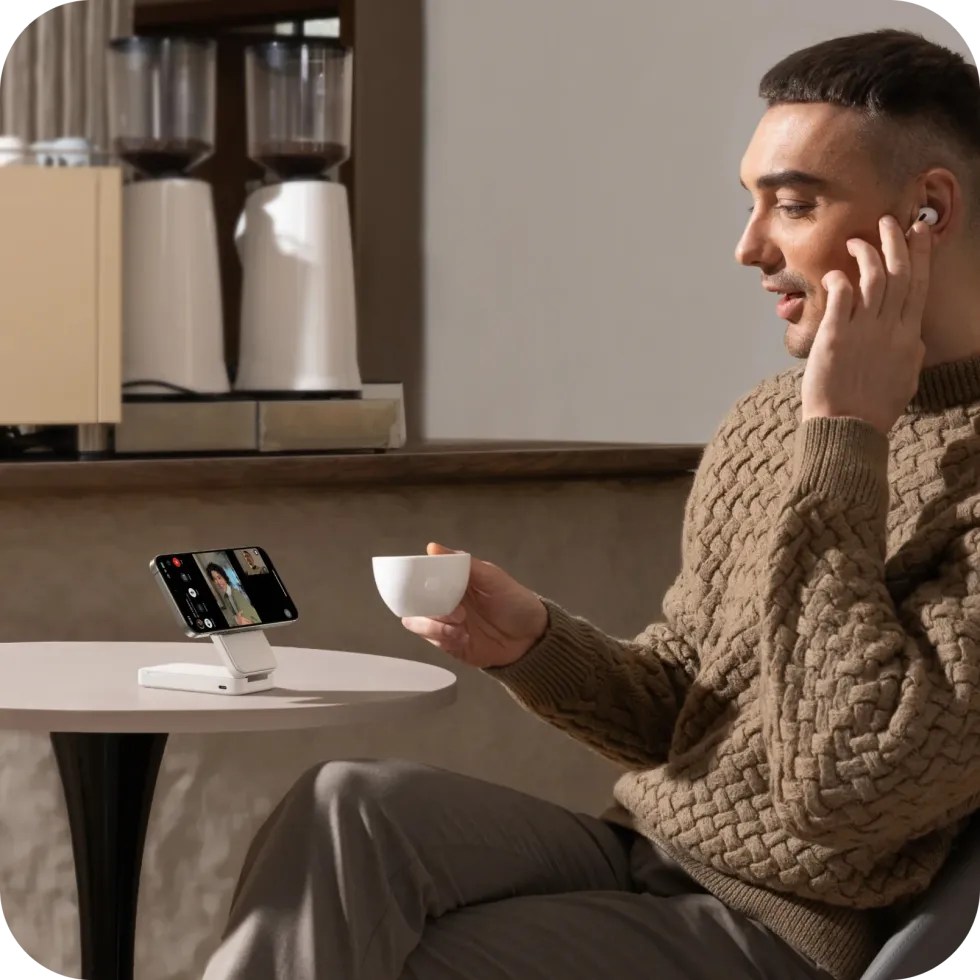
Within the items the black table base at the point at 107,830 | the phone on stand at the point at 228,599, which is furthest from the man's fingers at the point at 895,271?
the black table base at the point at 107,830

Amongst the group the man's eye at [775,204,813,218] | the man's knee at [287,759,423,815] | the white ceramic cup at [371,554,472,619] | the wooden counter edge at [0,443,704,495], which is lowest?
the man's knee at [287,759,423,815]

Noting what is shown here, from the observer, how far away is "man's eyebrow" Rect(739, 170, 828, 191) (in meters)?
1.41

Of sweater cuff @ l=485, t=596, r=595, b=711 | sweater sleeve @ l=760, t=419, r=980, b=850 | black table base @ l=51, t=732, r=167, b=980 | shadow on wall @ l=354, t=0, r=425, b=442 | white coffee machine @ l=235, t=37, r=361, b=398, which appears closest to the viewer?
sweater sleeve @ l=760, t=419, r=980, b=850

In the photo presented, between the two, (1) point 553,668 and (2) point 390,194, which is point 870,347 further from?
(2) point 390,194

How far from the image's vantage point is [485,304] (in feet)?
8.90

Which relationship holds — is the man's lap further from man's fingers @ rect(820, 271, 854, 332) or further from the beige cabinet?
the beige cabinet

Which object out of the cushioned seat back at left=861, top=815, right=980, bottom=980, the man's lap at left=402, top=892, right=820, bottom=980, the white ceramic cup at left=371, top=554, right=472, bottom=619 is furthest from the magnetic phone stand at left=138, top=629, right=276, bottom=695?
the cushioned seat back at left=861, top=815, right=980, bottom=980

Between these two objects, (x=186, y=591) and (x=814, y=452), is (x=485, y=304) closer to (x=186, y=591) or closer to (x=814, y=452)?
(x=186, y=591)

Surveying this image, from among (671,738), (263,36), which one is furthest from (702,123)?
(671,738)

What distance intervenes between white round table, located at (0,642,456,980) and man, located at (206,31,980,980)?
0.10 m

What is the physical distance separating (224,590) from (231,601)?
0.6 inches

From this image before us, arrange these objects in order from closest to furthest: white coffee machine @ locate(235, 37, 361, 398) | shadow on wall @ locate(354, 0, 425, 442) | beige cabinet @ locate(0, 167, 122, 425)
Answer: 1. beige cabinet @ locate(0, 167, 122, 425)
2. white coffee machine @ locate(235, 37, 361, 398)
3. shadow on wall @ locate(354, 0, 425, 442)

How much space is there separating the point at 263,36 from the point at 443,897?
162 centimetres

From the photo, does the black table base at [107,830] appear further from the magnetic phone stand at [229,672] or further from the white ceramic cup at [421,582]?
the white ceramic cup at [421,582]
